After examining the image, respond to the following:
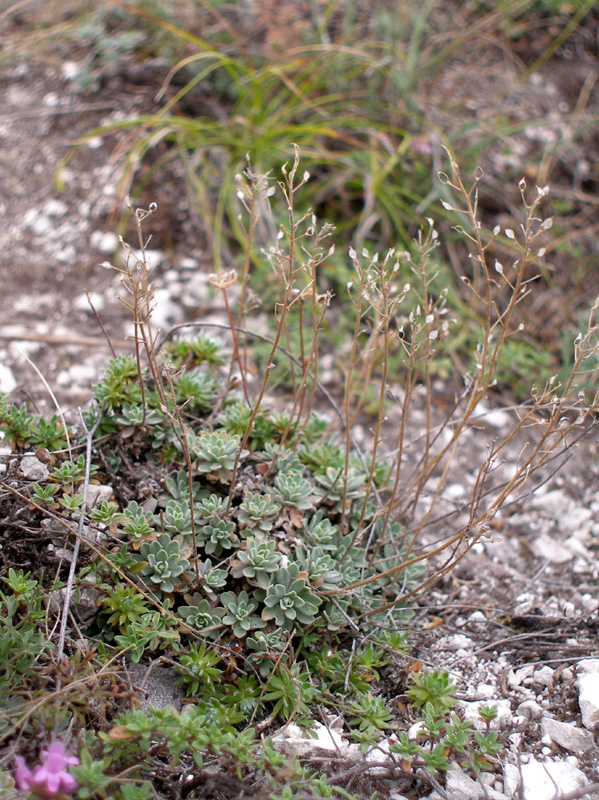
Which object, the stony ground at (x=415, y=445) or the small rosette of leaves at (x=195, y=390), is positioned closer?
the stony ground at (x=415, y=445)

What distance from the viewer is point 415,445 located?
2.86 meters

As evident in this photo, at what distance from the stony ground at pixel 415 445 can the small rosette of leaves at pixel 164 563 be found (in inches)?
29.6

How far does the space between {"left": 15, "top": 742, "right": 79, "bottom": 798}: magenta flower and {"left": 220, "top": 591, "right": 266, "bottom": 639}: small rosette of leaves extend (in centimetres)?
58

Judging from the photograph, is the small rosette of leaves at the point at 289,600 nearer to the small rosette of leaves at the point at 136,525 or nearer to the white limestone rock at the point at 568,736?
the small rosette of leaves at the point at 136,525

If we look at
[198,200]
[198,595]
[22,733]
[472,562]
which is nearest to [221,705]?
[198,595]

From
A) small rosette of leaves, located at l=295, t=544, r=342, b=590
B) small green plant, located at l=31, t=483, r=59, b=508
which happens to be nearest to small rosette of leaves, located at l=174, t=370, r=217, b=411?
small green plant, located at l=31, t=483, r=59, b=508

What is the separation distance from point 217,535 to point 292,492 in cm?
29

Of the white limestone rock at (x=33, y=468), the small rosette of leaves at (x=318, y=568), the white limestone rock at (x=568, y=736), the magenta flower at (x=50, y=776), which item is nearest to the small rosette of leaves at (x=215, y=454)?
the small rosette of leaves at (x=318, y=568)

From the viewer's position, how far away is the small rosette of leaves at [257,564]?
5.80 ft

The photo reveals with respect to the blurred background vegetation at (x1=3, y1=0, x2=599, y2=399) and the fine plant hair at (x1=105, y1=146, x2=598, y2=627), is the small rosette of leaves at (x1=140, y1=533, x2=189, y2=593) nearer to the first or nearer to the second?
the fine plant hair at (x1=105, y1=146, x2=598, y2=627)

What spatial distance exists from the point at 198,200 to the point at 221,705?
2829 mm

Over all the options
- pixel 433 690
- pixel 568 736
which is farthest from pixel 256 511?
pixel 568 736

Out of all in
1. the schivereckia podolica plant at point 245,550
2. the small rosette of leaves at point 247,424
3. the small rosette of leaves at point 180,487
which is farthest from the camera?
the small rosette of leaves at point 247,424

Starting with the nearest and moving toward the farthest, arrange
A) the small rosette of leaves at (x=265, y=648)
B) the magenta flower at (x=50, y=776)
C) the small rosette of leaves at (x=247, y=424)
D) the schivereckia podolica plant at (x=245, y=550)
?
1. the magenta flower at (x=50, y=776)
2. the schivereckia podolica plant at (x=245, y=550)
3. the small rosette of leaves at (x=265, y=648)
4. the small rosette of leaves at (x=247, y=424)
